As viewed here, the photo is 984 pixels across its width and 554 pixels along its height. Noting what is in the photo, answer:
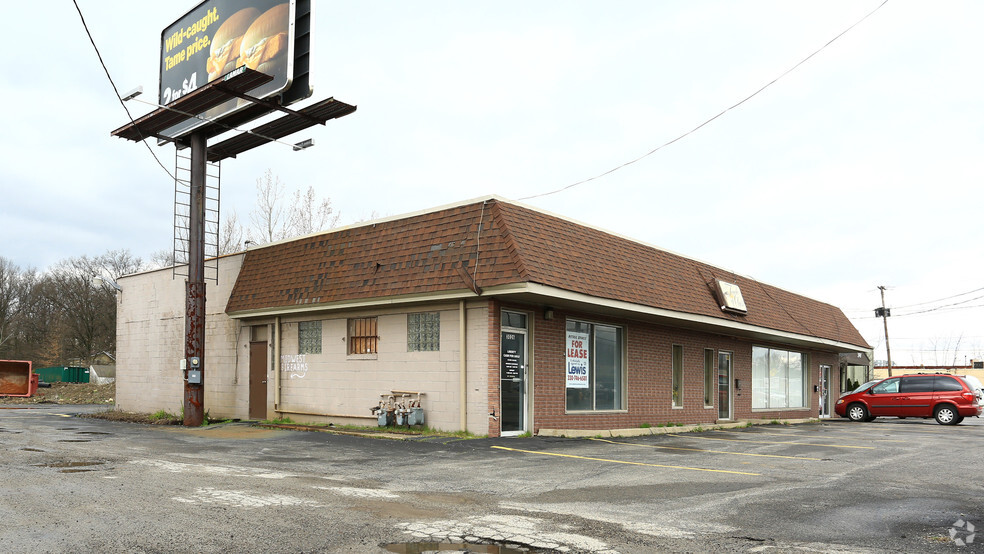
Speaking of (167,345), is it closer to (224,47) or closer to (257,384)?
(257,384)

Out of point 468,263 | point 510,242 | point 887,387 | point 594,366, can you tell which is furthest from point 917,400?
point 468,263

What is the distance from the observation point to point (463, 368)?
14.6 m

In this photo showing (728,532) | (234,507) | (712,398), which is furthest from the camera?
(712,398)

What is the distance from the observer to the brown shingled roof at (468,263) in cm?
1430

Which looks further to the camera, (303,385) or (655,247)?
(655,247)

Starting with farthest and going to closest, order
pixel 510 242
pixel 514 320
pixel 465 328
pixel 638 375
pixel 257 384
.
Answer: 1. pixel 257 384
2. pixel 638 375
3. pixel 514 320
4. pixel 465 328
5. pixel 510 242

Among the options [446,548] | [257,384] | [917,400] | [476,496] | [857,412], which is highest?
[257,384]

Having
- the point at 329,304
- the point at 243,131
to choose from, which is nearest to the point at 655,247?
the point at 329,304

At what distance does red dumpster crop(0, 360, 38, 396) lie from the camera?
33562 mm

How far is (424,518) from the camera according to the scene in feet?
22.6

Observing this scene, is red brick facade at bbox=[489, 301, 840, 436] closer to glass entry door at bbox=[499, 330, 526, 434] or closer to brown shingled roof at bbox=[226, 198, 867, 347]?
glass entry door at bbox=[499, 330, 526, 434]

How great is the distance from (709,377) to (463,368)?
36.0 feet

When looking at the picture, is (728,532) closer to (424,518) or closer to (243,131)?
(424,518)

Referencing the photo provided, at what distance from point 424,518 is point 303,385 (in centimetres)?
1194
